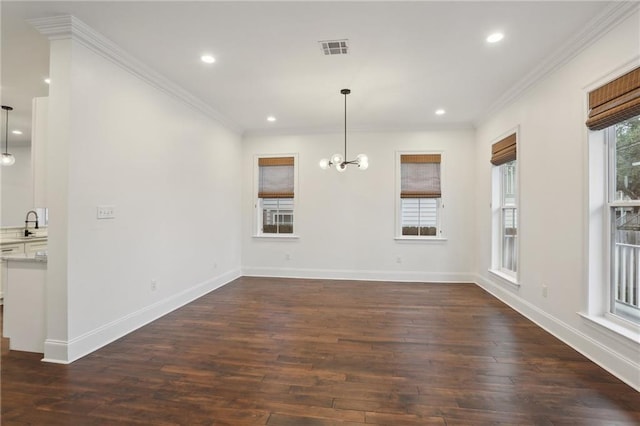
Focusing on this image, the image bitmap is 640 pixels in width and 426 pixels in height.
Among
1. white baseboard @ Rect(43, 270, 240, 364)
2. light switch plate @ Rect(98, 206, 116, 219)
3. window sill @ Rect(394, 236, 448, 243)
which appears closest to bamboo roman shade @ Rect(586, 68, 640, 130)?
window sill @ Rect(394, 236, 448, 243)

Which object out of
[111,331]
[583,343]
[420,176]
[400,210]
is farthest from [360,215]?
[111,331]

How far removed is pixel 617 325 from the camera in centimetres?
259

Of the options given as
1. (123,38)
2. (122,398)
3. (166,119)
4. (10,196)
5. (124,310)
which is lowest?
(122,398)

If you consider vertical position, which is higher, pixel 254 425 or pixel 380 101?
pixel 380 101

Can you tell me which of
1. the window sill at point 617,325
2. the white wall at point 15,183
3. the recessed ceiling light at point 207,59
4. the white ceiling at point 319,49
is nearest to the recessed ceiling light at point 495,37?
the white ceiling at point 319,49

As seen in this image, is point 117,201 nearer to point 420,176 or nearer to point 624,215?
point 624,215

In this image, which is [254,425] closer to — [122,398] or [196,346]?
[122,398]

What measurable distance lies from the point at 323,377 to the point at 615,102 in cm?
320

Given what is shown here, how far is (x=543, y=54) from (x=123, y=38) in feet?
13.7

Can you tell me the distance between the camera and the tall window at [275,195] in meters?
6.23

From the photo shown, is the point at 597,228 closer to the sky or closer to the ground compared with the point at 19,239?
closer to the sky

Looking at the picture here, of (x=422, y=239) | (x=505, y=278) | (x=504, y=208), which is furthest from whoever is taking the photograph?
(x=422, y=239)

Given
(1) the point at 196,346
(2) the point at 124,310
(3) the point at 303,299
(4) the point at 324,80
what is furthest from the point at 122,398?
(4) the point at 324,80

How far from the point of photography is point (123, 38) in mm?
2949
